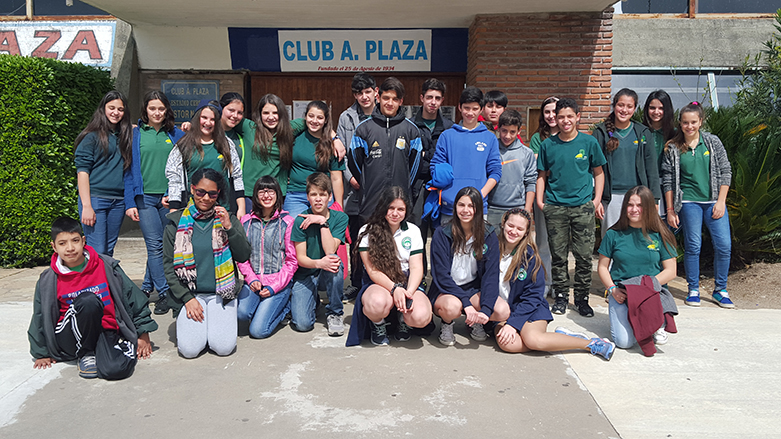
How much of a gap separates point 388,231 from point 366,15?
498cm

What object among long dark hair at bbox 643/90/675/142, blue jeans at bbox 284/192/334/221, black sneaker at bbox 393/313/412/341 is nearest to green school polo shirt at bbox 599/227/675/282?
long dark hair at bbox 643/90/675/142

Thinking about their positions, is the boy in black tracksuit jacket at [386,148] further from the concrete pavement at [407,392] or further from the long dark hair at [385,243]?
the concrete pavement at [407,392]

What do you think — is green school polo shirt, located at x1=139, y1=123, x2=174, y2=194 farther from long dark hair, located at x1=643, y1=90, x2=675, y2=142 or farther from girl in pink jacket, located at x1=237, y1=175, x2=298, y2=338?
long dark hair, located at x1=643, y1=90, x2=675, y2=142

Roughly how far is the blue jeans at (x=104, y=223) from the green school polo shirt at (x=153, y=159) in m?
0.31

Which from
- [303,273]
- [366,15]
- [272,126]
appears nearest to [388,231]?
[303,273]

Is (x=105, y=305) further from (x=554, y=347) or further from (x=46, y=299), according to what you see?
(x=554, y=347)

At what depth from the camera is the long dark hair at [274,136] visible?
15.0 feet

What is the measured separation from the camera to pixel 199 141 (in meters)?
4.35

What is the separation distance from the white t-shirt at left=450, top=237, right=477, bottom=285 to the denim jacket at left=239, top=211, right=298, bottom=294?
1.22 m

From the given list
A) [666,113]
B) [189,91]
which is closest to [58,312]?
[666,113]

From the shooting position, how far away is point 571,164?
4625mm

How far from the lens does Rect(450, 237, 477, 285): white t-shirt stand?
157 inches

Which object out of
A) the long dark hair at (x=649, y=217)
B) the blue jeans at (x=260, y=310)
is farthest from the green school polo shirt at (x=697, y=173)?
the blue jeans at (x=260, y=310)

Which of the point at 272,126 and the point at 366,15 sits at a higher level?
the point at 366,15
